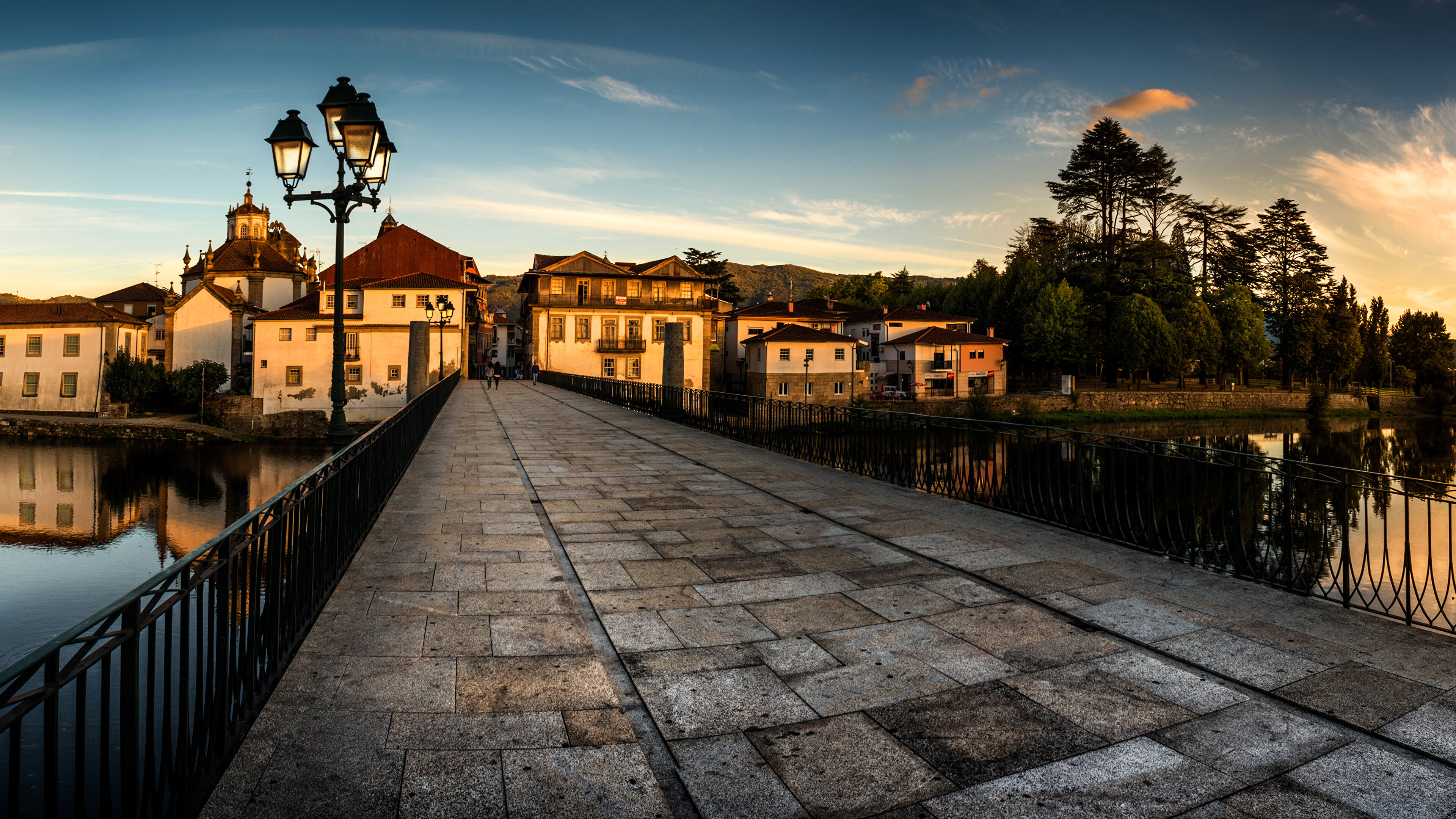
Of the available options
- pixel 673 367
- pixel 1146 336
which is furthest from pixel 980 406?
pixel 673 367

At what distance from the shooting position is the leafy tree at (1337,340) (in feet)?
210

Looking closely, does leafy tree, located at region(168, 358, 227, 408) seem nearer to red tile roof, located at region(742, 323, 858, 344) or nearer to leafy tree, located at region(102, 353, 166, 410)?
leafy tree, located at region(102, 353, 166, 410)

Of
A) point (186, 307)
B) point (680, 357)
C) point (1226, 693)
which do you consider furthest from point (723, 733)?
point (186, 307)

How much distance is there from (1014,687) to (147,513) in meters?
40.1

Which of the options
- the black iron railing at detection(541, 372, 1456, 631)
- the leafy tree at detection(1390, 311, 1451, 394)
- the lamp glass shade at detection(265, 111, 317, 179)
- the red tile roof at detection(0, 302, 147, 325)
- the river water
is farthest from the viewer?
the leafy tree at detection(1390, 311, 1451, 394)

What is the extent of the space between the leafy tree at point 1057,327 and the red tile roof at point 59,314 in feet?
223

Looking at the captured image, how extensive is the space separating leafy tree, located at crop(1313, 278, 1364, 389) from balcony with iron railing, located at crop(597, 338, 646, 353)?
56457 millimetres

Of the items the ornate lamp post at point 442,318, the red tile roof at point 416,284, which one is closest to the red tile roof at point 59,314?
the red tile roof at point 416,284

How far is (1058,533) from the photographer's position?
719 cm

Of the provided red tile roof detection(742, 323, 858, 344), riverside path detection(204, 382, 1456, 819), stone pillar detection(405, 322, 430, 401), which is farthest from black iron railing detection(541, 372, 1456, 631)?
red tile roof detection(742, 323, 858, 344)

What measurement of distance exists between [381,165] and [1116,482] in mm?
8678

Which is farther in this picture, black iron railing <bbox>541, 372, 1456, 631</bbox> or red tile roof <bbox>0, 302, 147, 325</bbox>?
red tile roof <bbox>0, 302, 147, 325</bbox>

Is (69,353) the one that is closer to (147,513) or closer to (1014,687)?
(147,513)

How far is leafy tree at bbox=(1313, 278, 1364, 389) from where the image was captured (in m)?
64.1
